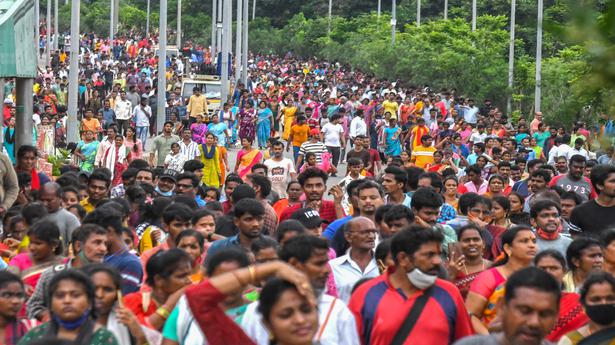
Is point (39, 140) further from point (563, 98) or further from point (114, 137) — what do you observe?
point (563, 98)

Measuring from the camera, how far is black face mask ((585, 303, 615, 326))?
6734 millimetres

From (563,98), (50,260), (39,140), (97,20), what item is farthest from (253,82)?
(50,260)

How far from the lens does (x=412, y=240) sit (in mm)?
6969

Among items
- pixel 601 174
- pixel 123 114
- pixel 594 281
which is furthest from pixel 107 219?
pixel 123 114

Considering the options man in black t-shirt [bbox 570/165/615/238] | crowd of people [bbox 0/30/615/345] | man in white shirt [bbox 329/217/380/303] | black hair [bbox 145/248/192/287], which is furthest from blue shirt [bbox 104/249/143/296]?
man in black t-shirt [bbox 570/165/615/238]

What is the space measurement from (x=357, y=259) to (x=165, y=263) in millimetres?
1679

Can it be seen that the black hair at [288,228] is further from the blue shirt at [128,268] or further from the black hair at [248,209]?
the blue shirt at [128,268]

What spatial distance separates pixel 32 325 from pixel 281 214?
19.1ft

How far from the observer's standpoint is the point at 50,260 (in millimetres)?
9078

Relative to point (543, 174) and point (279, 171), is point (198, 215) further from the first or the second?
point (279, 171)

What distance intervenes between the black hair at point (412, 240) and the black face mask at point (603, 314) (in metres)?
0.79

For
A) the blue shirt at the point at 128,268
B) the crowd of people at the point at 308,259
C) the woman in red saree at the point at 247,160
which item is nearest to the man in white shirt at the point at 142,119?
the crowd of people at the point at 308,259

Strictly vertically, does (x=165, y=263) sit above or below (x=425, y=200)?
below

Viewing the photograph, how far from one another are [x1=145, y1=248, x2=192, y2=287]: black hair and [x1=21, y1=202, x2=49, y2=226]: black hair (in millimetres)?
3498
